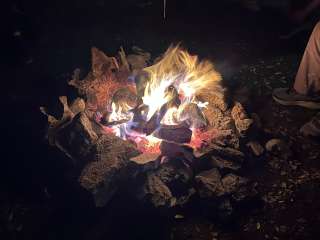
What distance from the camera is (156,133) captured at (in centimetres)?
429

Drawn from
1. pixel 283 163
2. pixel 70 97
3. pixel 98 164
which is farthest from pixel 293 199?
pixel 70 97

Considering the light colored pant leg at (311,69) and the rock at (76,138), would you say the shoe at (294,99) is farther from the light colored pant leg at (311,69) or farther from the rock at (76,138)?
the rock at (76,138)

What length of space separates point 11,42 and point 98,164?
2855mm

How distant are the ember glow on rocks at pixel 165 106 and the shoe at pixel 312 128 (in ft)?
4.84

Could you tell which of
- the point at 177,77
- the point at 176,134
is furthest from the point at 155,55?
the point at 176,134

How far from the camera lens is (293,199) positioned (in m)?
4.02

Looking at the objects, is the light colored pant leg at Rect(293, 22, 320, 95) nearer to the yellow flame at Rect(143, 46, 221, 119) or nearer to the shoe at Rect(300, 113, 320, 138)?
the shoe at Rect(300, 113, 320, 138)

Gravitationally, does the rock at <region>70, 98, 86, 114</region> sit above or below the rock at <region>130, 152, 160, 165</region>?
above

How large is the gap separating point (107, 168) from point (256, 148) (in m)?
2.05

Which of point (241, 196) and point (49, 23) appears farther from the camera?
point (49, 23)

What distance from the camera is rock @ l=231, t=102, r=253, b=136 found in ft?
15.0

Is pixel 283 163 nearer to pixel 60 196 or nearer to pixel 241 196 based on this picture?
pixel 241 196

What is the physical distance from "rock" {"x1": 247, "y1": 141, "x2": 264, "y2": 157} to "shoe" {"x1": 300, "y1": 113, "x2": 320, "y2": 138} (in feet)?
2.78

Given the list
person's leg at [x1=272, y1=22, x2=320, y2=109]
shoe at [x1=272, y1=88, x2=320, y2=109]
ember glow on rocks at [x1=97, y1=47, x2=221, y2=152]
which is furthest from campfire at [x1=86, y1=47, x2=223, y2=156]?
person's leg at [x1=272, y1=22, x2=320, y2=109]
